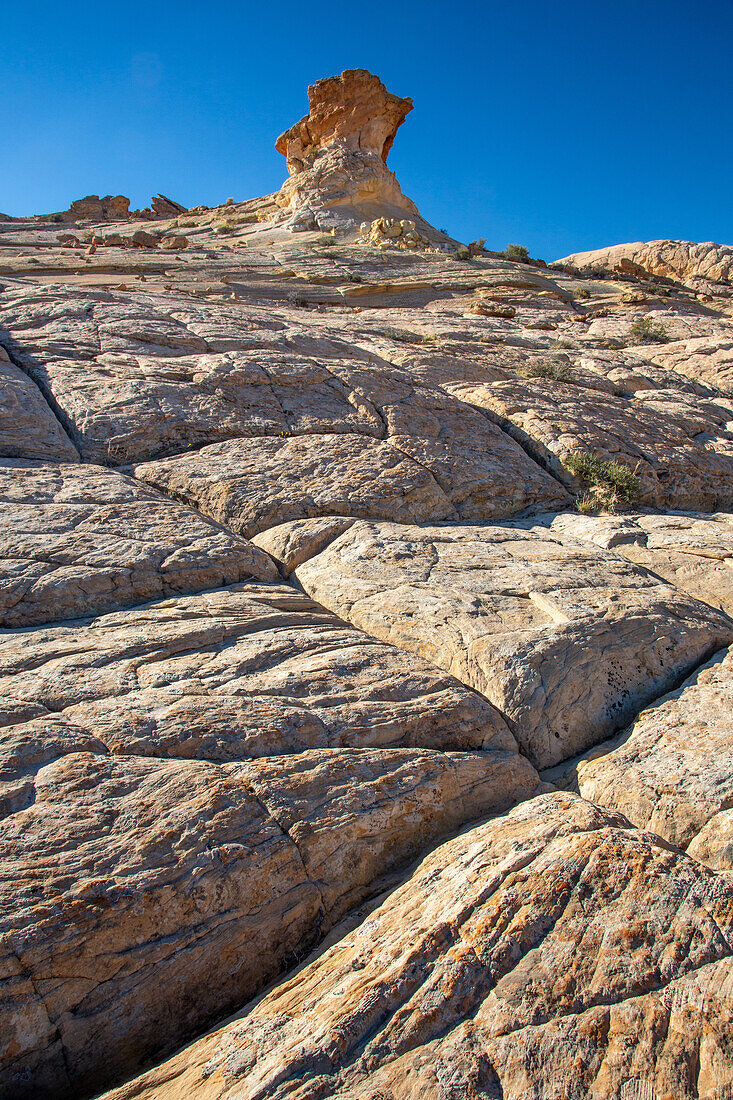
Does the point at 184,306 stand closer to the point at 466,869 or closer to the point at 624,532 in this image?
the point at 624,532

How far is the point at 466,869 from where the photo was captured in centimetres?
329

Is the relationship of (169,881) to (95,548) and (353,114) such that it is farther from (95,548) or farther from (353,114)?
(353,114)

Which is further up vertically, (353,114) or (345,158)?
(353,114)

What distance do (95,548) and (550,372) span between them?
379 inches

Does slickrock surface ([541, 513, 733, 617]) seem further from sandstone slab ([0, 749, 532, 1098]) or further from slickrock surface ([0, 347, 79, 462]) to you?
slickrock surface ([0, 347, 79, 462])

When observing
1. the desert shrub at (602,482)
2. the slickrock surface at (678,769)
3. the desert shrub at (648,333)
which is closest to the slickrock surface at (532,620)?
the slickrock surface at (678,769)

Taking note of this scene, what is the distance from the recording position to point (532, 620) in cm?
527

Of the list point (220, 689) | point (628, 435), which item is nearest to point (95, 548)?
point (220, 689)

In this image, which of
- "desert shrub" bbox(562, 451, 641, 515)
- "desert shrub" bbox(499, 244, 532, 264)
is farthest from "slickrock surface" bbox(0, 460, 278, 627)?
"desert shrub" bbox(499, 244, 532, 264)

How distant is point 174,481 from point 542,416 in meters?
5.88

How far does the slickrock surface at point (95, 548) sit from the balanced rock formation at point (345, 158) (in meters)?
30.0

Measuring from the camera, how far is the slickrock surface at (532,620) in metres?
4.64

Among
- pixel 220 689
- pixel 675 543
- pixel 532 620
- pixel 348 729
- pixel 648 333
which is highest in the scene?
pixel 648 333

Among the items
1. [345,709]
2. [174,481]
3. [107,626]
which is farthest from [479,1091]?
[174,481]
